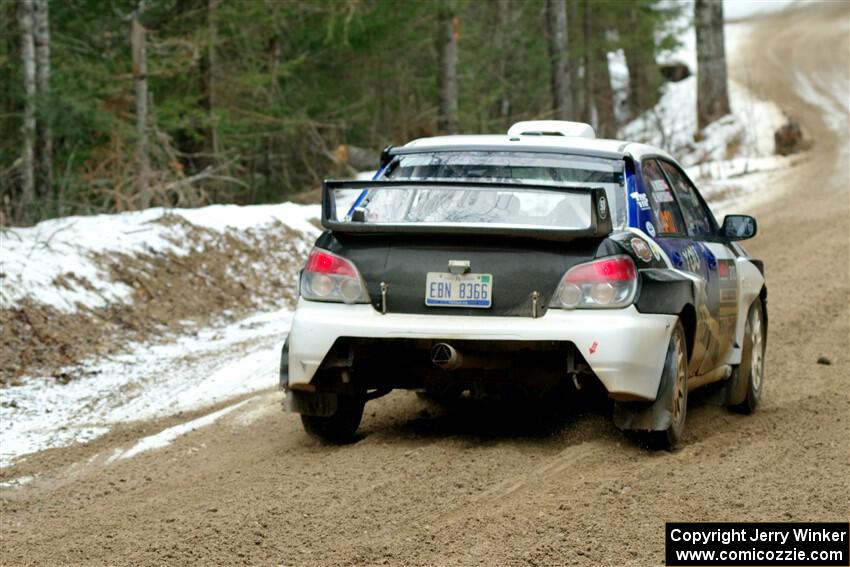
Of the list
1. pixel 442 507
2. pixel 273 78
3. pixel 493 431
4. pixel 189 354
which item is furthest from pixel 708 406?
pixel 273 78

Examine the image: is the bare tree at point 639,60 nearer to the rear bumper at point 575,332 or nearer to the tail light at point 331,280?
the tail light at point 331,280

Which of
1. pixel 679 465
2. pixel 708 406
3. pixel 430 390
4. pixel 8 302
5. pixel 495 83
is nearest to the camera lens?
pixel 679 465

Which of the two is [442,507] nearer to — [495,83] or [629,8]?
[495,83]

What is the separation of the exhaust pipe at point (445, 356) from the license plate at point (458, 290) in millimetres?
220

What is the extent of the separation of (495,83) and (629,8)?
12.9 feet

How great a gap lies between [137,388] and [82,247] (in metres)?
2.80

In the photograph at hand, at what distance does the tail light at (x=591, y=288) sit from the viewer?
6.41 metres

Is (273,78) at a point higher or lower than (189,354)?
higher

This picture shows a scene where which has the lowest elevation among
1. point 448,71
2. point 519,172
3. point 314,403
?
point 314,403

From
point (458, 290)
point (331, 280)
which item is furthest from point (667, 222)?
point (331, 280)

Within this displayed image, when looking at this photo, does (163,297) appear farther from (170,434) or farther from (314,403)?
(314,403)

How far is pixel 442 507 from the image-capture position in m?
5.67

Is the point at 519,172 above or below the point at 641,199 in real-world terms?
above

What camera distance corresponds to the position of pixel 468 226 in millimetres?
6434
